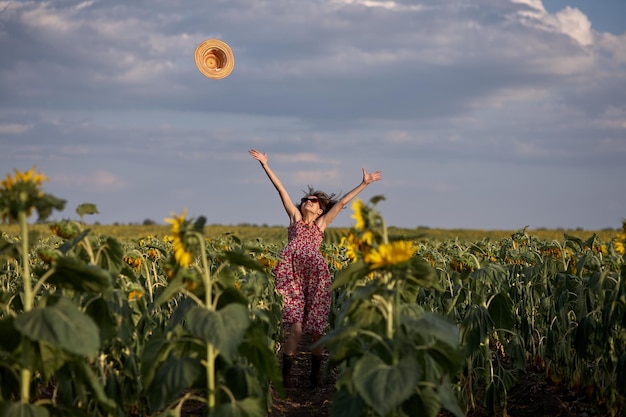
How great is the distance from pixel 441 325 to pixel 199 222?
1324 mm

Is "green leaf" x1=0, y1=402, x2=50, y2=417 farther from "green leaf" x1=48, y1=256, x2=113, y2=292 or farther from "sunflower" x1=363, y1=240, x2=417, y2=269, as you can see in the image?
"sunflower" x1=363, y1=240, x2=417, y2=269

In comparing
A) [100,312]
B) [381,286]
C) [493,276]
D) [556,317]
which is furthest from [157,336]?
[556,317]

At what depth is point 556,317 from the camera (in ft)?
24.0

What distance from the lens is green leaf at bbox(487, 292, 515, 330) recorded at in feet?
20.8

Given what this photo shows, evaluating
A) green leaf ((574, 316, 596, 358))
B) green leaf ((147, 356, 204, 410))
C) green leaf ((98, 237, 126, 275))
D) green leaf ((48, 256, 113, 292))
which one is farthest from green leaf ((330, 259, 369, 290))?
green leaf ((574, 316, 596, 358))

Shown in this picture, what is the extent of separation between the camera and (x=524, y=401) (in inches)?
274

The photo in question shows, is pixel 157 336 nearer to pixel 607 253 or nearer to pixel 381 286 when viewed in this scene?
pixel 381 286

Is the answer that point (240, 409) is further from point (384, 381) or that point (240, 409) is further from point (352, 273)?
point (352, 273)

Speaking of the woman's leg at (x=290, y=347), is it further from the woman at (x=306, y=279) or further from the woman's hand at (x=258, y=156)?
the woman's hand at (x=258, y=156)

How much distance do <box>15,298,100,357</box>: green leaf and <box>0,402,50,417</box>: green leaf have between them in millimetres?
353

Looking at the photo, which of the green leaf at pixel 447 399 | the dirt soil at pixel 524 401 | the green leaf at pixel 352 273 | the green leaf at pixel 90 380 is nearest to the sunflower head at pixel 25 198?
the green leaf at pixel 90 380

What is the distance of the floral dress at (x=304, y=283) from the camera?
25.3 ft

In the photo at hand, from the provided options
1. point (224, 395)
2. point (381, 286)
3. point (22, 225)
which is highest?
point (22, 225)

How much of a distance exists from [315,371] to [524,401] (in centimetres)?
194
